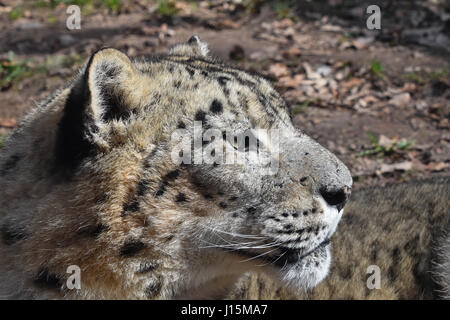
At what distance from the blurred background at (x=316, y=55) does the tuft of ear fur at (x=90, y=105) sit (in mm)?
3124

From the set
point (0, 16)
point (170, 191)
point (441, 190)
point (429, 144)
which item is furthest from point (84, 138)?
point (0, 16)

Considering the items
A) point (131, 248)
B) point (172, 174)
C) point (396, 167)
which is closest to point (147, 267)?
point (131, 248)

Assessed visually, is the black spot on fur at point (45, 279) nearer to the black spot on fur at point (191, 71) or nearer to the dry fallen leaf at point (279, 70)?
the black spot on fur at point (191, 71)

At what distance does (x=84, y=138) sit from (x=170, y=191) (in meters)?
0.66

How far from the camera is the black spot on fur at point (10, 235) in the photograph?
3.57m

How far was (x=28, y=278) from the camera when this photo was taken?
11.6 feet

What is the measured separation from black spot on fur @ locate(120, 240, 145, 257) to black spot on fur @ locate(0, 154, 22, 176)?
99cm

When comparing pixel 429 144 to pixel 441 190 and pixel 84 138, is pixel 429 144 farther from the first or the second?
pixel 84 138

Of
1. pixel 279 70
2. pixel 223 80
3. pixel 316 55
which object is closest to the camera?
pixel 223 80

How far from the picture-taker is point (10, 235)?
359cm

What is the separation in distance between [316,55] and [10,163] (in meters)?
7.95

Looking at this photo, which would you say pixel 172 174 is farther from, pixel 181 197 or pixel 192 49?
pixel 192 49

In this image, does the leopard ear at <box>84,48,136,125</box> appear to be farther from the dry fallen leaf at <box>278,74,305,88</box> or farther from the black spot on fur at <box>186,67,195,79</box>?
the dry fallen leaf at <box>278,74,305,88</box>

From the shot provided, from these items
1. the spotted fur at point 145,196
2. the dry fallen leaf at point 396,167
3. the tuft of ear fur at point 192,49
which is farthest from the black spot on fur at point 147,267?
the dry fallen leaf at point 396,167
